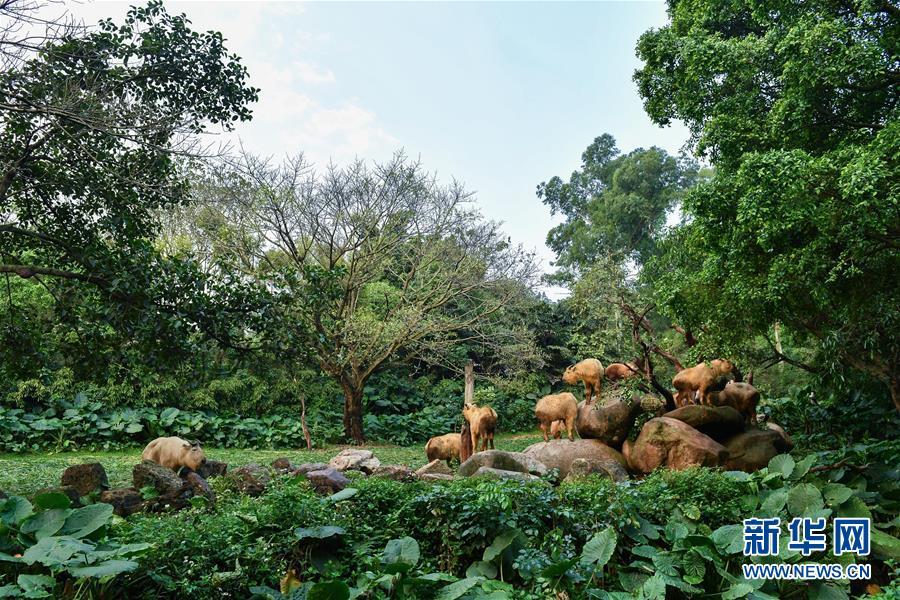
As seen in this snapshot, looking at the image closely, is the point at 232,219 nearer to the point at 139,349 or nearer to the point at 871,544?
the point at 139,349

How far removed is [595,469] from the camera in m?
7.35

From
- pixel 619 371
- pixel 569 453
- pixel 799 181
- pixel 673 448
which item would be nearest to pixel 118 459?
pixel 569 453

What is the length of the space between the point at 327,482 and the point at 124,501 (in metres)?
2.01

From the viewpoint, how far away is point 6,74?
5.42 m

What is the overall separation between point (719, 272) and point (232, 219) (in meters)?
12.0

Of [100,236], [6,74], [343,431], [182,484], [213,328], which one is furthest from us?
[343,431]

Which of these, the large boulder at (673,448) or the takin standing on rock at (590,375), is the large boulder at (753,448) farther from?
the takin standing on rock at (590,375)

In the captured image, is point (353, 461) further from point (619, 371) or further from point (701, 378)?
point (701, 378)

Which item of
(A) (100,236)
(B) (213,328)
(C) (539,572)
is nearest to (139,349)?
(B) (213,328)

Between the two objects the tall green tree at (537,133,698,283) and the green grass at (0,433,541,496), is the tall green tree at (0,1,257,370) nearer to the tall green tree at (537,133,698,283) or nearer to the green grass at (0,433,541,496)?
the green grass at (0,433,541,496)

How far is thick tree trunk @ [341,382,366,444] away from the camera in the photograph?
17.1 m

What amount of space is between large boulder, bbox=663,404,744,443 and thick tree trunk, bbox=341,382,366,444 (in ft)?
32.4

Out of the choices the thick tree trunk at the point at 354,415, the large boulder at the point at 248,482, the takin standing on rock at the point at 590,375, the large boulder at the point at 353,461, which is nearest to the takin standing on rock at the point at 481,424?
the takin standing on rock at the point at 590,375

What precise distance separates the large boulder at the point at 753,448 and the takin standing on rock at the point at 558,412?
8.30 ft
